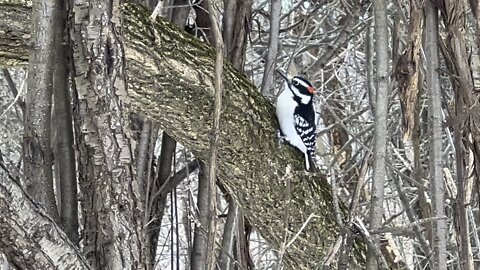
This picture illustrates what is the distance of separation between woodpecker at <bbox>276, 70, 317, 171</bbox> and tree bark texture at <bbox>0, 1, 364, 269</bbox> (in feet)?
0.10

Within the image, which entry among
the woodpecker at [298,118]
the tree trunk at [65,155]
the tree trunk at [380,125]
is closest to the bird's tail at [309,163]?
the woodpecker at [298,118]

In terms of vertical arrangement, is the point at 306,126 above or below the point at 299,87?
below

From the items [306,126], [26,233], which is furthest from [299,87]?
[26,233]

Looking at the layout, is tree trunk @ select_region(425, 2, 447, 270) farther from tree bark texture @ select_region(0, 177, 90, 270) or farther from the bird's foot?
tree bark texture @ select_region(0, 177, 90, 270)

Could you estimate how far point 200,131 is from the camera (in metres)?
1.79

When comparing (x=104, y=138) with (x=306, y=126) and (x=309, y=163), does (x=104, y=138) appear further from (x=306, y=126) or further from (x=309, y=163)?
(x=306, y=126)

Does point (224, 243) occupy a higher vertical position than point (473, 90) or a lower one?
lower

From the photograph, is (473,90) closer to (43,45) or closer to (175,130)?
(175,130)

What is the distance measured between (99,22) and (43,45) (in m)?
0.15

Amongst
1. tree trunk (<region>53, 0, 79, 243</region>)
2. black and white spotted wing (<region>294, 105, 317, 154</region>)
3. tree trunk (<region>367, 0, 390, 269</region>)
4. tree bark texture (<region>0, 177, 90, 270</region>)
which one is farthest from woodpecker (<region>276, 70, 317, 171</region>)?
tree bark texture (<region>0, 177, 90, 270</region>)

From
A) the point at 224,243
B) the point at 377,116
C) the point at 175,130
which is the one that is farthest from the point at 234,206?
the point at 377,116

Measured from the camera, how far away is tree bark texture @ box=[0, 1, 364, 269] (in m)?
1.30

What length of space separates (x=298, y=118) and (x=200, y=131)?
585 millimetres

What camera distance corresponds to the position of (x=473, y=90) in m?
1.79
